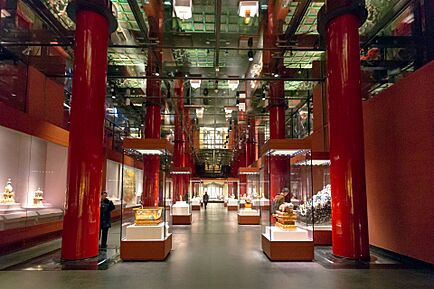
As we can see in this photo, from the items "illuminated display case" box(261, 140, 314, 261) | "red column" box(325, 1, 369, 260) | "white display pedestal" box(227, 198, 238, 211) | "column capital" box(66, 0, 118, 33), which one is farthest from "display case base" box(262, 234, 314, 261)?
"white display pedestal" box(227, 198, 238, 211)

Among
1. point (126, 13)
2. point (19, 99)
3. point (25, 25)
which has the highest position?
point (126, 13)

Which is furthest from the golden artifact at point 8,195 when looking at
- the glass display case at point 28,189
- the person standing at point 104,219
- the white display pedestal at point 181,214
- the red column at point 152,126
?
the white display pedestal at point 181,214

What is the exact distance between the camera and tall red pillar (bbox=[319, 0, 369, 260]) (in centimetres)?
709

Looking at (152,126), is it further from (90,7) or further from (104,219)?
(90,7)


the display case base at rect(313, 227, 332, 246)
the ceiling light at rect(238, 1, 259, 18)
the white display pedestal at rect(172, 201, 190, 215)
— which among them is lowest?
the display case base at rect(313, 227, 332, 246)

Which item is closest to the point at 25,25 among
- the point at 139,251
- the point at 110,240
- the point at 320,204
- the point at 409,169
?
the point at 110,240

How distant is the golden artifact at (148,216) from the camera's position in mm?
7387

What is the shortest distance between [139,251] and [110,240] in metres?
3.48

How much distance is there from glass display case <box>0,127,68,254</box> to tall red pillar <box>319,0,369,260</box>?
7997 millimetres

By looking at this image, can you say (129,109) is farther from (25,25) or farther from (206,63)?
(25,25)

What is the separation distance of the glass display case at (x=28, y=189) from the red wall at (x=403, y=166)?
9316 mm

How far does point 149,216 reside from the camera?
7.47 m

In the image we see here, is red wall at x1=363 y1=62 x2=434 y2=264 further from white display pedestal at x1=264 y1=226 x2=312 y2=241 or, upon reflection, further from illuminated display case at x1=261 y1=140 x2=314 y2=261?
white display pedestal at x1=264 y1=226 x2=312 y2=241

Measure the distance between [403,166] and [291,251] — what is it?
3154mm
